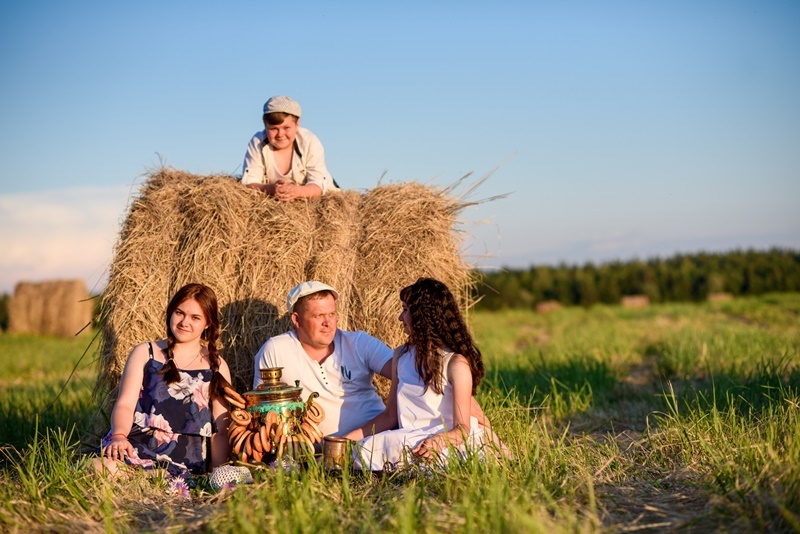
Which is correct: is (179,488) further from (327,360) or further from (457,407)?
→ (457,407)

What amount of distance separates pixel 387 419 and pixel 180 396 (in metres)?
1.38

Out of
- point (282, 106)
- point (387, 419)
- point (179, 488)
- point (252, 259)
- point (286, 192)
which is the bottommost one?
point (179, 488)

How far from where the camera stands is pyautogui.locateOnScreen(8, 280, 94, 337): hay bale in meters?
21.0

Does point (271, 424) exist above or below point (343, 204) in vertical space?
below

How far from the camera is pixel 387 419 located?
15.5 feet

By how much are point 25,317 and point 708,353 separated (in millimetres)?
19406

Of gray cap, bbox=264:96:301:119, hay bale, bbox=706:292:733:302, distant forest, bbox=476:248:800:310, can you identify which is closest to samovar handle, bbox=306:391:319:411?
gray cap, bbox=264:96:301:119

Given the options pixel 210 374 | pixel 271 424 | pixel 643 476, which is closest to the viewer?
pixel 643 476

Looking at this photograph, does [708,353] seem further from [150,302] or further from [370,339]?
[150,302]

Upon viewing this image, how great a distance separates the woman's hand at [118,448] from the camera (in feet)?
14.2

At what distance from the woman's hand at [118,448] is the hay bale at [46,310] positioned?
59.1 ft

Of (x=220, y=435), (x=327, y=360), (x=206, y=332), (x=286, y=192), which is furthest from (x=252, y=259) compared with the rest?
(x=220, y=435)

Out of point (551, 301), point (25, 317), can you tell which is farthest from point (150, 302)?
point (551, 301)

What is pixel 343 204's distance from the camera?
5.85m
